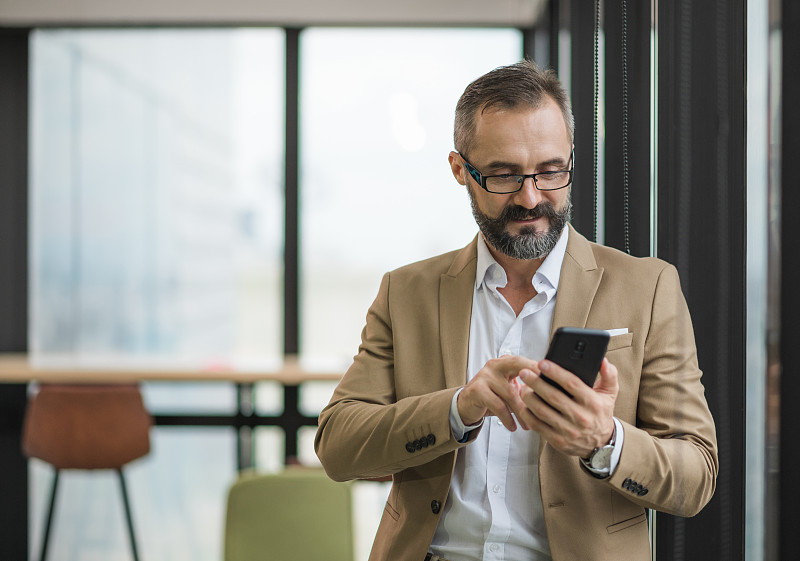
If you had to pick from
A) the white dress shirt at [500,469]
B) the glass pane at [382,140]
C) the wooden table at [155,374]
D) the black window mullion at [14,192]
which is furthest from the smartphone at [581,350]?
the black window mullion at [14,192]

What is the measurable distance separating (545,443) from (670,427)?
200 mm

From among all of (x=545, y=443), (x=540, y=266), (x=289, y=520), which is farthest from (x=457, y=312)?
(x=289, y=520)

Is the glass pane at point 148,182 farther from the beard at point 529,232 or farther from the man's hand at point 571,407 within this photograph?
the man's hand at point 571,407

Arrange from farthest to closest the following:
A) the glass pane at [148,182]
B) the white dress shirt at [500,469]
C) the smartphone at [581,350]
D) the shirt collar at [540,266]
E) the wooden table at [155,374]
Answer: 1. the glass pane at [148,182]
2. the wooden table at [155,374]
3. the shirt collar at [540,266]
4. the white dress shirt at [500,469]
5. the smartphone at [581,350]

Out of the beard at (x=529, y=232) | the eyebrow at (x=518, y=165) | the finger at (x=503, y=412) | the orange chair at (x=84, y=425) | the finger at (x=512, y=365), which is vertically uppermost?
the eyebrow at (x=518, y=165)

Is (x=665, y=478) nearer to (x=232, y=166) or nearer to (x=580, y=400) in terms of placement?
(x=580, y=400)

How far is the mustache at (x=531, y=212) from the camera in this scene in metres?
1.34

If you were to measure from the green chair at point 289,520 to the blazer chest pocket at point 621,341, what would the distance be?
103 centimetres

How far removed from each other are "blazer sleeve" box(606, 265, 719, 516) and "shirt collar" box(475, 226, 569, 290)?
0.19 metres

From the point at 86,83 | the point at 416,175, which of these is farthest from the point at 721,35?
the point at 86,83

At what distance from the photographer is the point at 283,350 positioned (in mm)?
4461

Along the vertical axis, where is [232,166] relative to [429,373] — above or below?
above

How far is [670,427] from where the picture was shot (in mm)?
1241

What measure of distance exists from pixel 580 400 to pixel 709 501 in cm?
34
